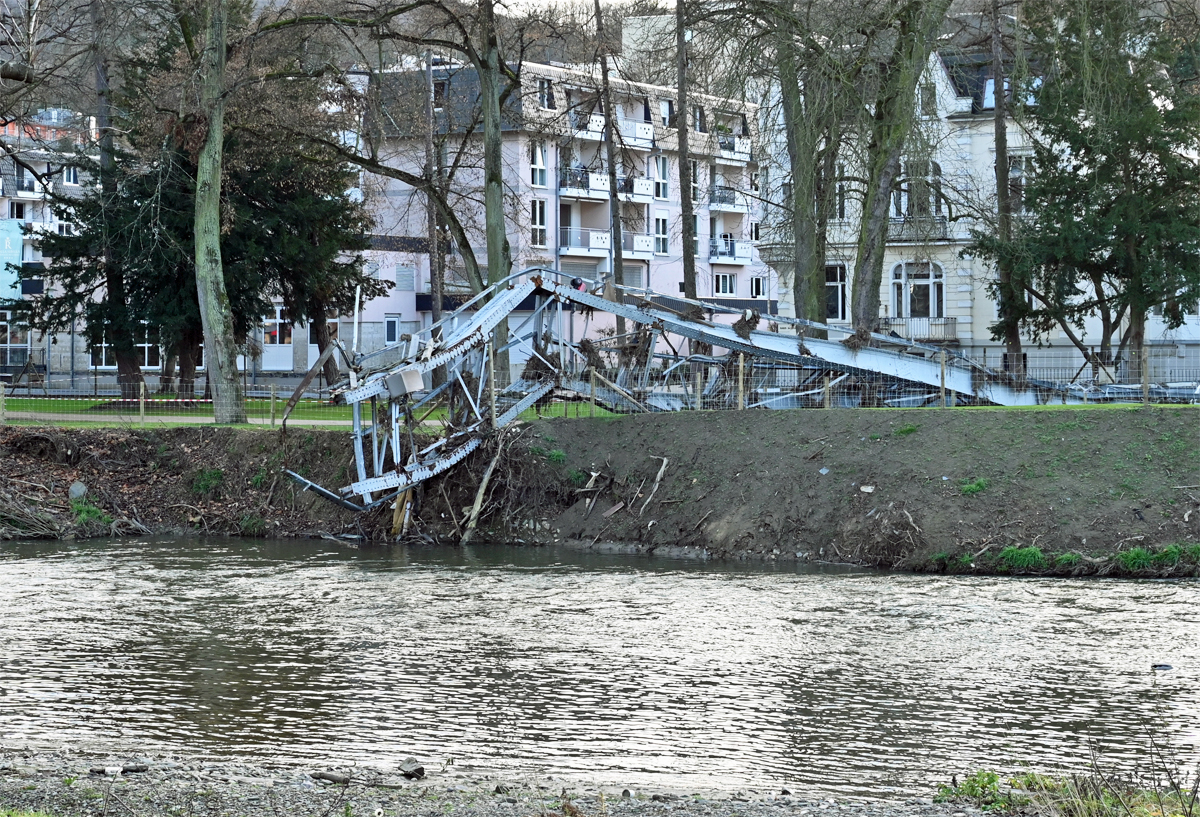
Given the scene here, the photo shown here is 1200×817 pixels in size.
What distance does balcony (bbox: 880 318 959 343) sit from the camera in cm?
5284

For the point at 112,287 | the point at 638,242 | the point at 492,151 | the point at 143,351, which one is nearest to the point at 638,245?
the point at 638,242

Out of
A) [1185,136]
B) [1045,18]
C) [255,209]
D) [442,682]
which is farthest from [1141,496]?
[255,209]

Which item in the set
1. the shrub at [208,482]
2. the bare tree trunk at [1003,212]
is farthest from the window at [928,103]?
the shrub at [208,482]

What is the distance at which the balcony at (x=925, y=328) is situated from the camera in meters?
52.8

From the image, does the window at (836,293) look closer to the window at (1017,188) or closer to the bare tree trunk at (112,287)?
the window at (1017,188)

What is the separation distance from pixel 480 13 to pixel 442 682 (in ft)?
75.2

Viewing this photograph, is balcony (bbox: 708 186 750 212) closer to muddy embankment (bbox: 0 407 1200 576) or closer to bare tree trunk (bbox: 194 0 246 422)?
bare tree trunk (bbox: 194 0 246 422)

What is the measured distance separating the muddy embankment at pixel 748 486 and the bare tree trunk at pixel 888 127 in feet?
18.1

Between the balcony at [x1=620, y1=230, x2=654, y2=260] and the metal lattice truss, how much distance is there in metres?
42.5

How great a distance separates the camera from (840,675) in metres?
13.1

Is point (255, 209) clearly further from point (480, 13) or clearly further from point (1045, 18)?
point (1045, 18)

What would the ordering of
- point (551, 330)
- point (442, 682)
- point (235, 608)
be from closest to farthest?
point (442, 682) → point (235, 608) → point (551, 330)

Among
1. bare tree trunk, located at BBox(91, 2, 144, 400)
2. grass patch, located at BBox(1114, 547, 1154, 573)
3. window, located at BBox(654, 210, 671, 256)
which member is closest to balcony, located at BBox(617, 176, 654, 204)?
window, located at BBox(654, 210, 671, 256)

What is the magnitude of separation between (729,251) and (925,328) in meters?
30.1
